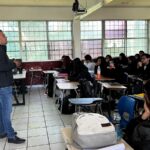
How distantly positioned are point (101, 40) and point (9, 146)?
22.1 ft

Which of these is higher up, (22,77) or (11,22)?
(11,22)

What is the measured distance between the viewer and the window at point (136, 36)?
31.6 feet

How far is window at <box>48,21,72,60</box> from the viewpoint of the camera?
8.93 meters

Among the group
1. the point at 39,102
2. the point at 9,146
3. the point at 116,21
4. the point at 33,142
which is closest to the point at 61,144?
the point at 33,142

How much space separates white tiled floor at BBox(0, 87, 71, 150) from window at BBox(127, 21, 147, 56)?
4.80 meters

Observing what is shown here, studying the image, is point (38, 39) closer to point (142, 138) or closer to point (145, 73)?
point (145, 73)

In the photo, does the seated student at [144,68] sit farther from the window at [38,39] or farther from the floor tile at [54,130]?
the window at [38,39]

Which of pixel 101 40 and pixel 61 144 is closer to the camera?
pixel 61 144

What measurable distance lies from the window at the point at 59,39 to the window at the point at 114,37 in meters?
1.50

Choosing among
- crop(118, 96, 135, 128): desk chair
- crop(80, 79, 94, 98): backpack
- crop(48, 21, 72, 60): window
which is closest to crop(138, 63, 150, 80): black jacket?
crop(80, 79, 94, 98): backpack

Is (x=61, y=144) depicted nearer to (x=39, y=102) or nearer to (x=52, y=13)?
(x=39, y=102)

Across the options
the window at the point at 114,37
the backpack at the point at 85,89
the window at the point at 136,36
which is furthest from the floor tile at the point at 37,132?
the window at the point at 136,36

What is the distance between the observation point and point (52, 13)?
28.4 feet

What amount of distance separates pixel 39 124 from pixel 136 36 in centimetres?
670
